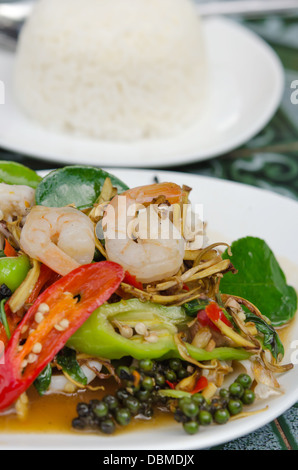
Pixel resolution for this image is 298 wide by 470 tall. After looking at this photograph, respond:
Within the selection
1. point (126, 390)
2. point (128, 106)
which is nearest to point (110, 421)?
point (126, 390)

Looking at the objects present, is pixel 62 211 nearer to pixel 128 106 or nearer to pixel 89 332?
Result: pixel 89 332

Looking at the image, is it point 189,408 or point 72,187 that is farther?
point 72,187

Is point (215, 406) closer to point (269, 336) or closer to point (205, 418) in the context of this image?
point (205, 418)

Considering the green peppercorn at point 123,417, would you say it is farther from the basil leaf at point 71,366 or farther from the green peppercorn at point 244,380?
the green peppercorn at point 244,380

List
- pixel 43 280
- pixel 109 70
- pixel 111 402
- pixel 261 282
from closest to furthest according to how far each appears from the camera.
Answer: pixel 111 402
pixel 43 280
pixel 261 282
pixel 109 70

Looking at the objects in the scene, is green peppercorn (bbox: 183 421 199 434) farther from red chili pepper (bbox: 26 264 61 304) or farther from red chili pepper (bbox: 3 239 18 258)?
red chili pepper (bbox: 3 239 18 258)

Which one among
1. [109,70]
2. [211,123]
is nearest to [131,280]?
[109,70]
